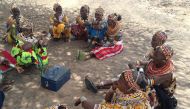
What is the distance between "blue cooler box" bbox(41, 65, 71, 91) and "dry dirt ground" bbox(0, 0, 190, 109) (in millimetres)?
117

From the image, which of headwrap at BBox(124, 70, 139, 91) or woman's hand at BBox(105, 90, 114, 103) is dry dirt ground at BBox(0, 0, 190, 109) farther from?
headwrap at BBox(124, 70, 139, 91)

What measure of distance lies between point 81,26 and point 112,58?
56.7 inches

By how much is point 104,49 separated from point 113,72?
93 cm

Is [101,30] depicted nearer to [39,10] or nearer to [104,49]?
[104,49]

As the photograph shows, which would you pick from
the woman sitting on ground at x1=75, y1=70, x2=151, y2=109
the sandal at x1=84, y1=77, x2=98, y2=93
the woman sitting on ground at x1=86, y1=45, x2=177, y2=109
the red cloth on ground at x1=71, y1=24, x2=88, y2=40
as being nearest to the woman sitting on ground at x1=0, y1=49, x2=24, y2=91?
the sandal at x1=84, y1=77, x2=98, y2=93

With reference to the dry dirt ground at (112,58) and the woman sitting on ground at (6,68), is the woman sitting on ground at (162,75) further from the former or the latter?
the woman sitting on ground at (6,68)

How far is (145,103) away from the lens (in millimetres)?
4410

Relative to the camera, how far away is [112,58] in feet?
26.1

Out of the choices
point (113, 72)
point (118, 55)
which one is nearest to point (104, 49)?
point (118, 55)

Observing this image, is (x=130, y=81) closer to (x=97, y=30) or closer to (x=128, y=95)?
(x=128, y=95)

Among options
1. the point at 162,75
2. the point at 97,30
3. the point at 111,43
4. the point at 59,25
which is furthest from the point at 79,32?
the point at 162,75

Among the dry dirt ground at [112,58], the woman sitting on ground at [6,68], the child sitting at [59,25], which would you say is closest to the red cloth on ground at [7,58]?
the woman sitting on ground at [6,68]

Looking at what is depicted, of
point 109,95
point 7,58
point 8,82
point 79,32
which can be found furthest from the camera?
point 79,32

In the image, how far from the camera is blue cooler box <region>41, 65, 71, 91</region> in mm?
6172
